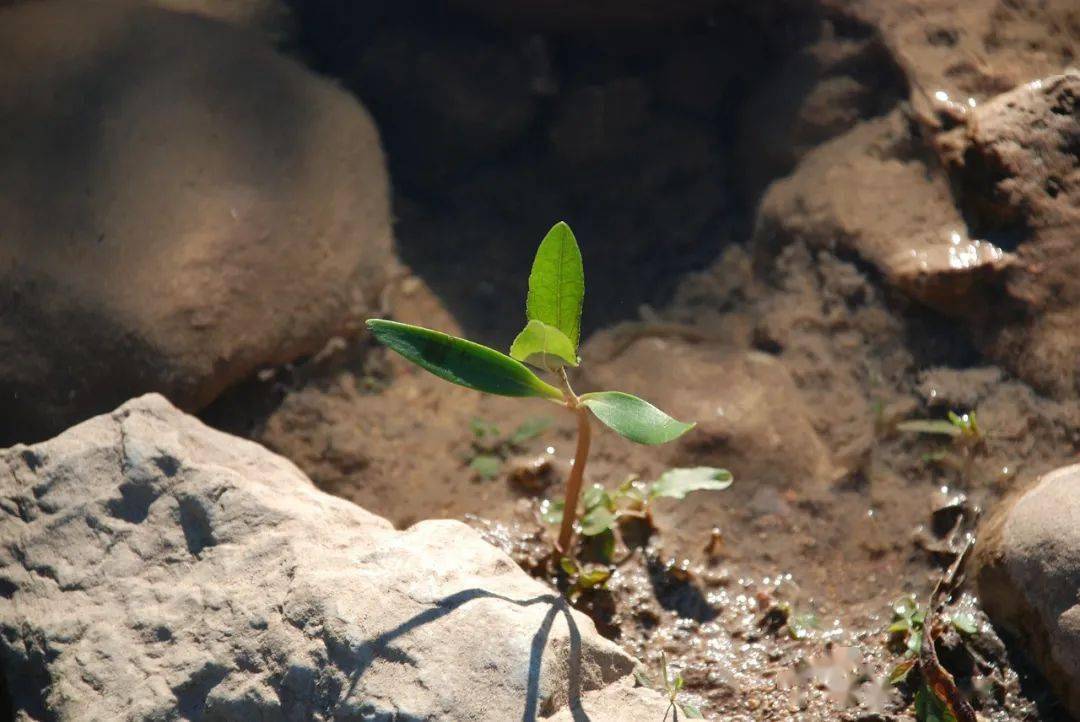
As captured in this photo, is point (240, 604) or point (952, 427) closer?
point (240, 604)

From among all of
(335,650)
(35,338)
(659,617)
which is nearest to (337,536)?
(335,650)

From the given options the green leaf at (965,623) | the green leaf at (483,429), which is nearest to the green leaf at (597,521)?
the green leaf at (483,429)

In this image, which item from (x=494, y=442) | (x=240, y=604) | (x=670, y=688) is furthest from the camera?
(x=494, y=442)

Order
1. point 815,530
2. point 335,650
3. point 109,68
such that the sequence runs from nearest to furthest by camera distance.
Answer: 1. point 335,650
2. point 815,530
3. point 109,68

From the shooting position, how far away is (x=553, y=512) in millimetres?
2613

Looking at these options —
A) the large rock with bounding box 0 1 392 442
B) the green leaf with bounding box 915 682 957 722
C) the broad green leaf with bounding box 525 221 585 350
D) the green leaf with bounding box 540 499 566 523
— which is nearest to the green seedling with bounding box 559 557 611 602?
the green leaf with bounding box 540 499 566 523

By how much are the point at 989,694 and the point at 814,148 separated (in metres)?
1.73

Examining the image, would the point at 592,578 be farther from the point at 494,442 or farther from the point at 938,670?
the point at 938,670

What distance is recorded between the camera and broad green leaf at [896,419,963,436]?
258 cm

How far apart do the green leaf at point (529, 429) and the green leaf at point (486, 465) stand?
0.27 feet

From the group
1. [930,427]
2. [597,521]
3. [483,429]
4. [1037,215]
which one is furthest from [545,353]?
[1037,215]

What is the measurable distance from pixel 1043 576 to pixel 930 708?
0.36m

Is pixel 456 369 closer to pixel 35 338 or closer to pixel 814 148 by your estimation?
pixel 35 338

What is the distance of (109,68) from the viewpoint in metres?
2.88
